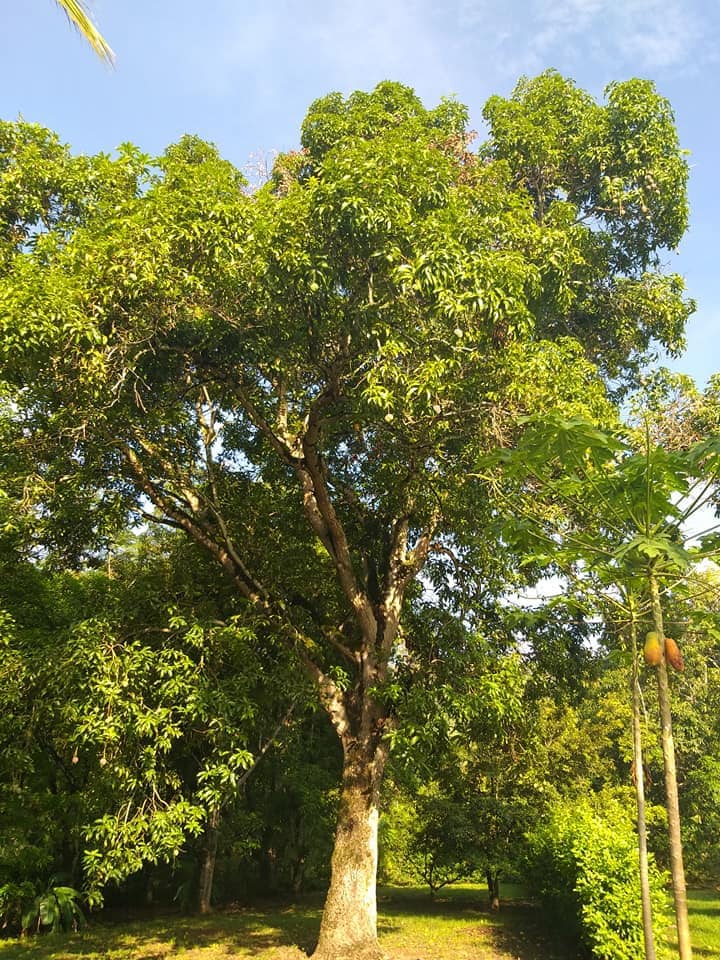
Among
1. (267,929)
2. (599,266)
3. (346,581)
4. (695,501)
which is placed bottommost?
(267,929)

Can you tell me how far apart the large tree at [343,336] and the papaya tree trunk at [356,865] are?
0.04m

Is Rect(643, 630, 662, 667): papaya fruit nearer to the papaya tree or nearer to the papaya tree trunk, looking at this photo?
the papaya tree

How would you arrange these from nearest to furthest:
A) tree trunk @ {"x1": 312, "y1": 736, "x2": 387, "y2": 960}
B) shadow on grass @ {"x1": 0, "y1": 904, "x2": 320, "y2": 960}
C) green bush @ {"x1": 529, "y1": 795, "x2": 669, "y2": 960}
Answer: green bush @ {"x1": 529, "y1": 795, "x2": 669, "y2": 960} → tree trunk @ {"x1": 312, "y1": 736, "x2": 387, "y2": 960} → shadow on grass @ {"x1": 0, "y1": 904, "x2": 320, "y2": 960}

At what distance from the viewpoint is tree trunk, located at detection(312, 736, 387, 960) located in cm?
1000

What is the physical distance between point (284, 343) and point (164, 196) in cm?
228

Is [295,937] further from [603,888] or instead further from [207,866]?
[603,888]

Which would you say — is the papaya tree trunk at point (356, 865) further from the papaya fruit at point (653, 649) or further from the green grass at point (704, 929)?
the papaya fruit at point (653, 649)

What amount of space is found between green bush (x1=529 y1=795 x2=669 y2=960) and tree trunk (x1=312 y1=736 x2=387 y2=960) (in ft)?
9.82

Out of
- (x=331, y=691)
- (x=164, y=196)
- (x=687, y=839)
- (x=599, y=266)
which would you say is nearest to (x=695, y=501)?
(x=164, y=196)

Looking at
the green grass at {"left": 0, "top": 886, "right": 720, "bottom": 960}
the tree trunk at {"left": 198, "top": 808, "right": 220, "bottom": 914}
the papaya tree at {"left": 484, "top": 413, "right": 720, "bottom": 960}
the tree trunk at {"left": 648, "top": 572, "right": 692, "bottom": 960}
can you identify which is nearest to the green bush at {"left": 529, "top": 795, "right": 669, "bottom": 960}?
the green grass at {"left": 0, "top": 886, "right": 720, "bottom": 960}

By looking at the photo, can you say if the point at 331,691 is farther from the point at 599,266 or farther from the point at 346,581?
the point at 599,266

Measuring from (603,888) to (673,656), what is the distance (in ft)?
22.5

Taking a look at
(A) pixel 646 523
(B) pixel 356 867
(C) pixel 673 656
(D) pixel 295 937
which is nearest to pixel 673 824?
(C) pixel 673 656

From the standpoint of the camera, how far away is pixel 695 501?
180 inches
